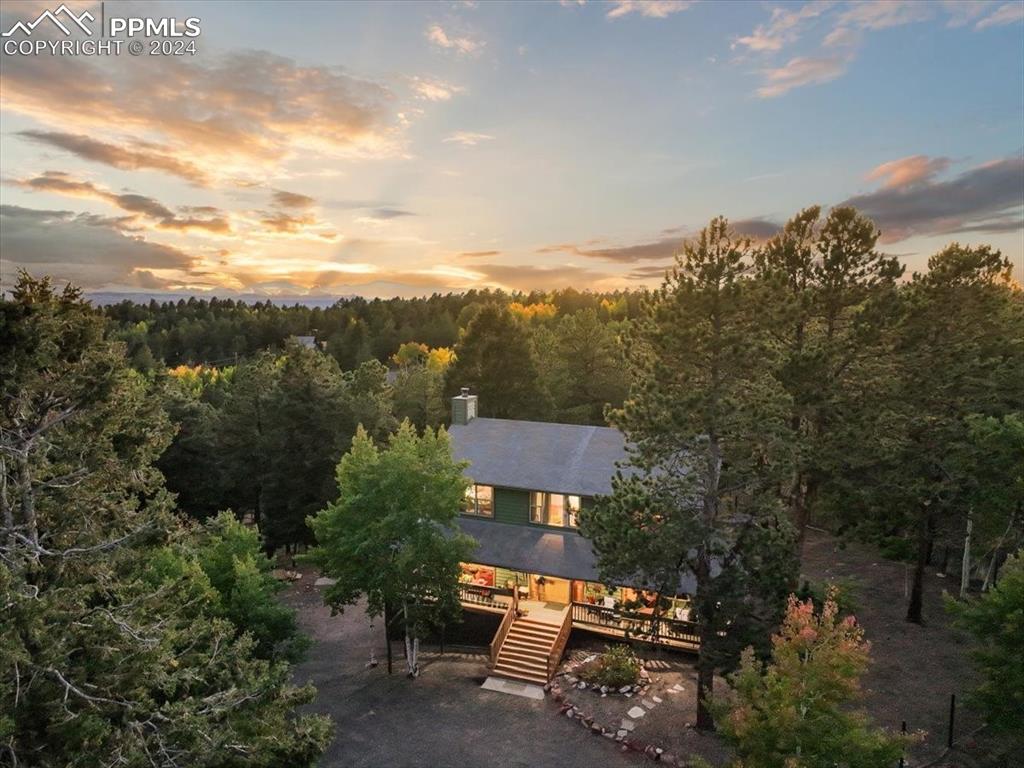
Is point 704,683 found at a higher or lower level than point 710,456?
lower

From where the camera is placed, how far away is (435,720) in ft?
63.1

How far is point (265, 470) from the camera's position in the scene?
3419 cm

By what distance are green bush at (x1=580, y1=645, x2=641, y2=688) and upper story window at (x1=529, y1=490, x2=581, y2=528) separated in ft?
17.9

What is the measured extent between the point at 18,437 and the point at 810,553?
33082mm

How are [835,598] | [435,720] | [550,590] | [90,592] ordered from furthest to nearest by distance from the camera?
[550,590] → [835,598] → [435,720] → [90,592]

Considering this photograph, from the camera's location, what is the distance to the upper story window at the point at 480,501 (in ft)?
85.9

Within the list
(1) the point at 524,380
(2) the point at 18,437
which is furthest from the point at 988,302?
(2) the point at 18,437

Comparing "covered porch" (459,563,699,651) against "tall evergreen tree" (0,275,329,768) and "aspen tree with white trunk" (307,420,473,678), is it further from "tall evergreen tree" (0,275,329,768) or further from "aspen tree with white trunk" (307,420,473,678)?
"tall evergreen tree" (0,275,329,768)

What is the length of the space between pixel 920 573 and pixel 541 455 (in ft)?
52.1

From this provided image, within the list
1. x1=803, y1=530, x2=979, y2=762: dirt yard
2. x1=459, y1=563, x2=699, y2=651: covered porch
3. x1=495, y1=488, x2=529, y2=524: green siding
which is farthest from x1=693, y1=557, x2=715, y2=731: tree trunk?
x1=495, y1=488, x2=529, y2=524: green siding

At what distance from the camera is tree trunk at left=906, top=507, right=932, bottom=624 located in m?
22.4

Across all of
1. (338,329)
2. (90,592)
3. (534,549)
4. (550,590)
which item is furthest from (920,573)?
(338,329)

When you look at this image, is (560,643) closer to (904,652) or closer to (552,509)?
(552,509)

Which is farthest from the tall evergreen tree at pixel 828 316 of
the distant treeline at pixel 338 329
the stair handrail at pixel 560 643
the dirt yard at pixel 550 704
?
the distant treeline at pixel 338 329
